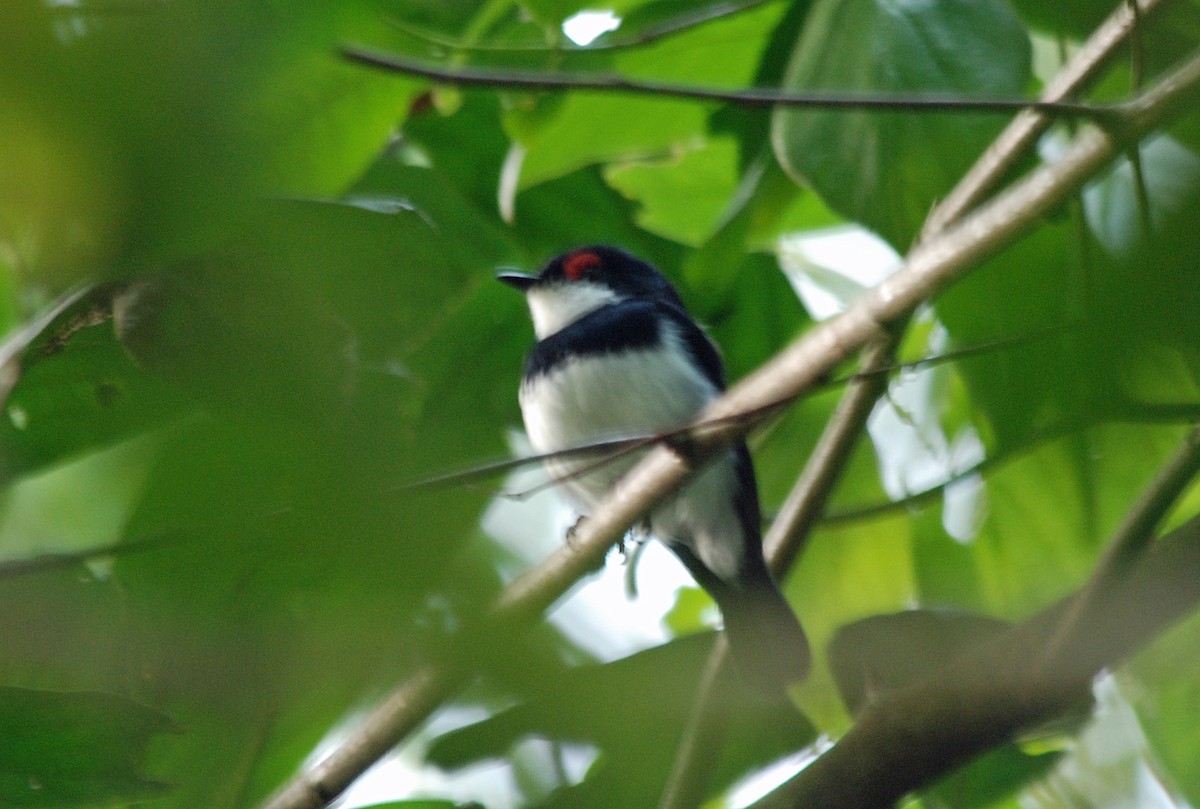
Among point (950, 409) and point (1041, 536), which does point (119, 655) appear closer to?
point (1041, 536)

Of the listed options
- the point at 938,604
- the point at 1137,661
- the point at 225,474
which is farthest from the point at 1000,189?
the point at 225,474

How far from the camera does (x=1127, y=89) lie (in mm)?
2793

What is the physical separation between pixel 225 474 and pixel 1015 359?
4.93ft

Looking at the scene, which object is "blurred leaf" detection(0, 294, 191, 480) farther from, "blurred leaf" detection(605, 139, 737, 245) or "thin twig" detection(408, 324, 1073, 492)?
"blurred leaf" detection(605, 139, 737, 245)

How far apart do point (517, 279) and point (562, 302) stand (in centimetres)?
57

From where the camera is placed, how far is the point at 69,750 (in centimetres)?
135

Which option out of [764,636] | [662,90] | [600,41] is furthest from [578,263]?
[662,90]

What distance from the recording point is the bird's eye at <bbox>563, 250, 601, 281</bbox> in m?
4.04

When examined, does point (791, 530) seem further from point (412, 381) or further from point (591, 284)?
point (412, 381)

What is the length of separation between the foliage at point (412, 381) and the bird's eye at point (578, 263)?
23.8 inches

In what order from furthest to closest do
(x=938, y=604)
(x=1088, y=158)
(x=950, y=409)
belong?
(x=950, y=409), (x=938, y=604), (x=1088, y=158)

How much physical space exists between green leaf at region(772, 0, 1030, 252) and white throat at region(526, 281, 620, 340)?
1.34m

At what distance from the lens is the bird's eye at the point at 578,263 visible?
13.3 ft

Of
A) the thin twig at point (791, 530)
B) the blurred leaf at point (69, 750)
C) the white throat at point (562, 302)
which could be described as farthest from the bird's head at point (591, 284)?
the blurred leaf at point (69, 750)
